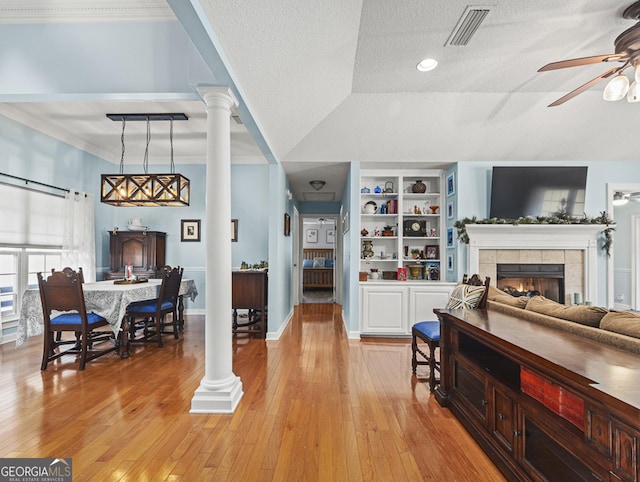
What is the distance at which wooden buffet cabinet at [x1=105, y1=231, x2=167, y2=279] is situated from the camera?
5.85 meters

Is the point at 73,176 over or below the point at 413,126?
below

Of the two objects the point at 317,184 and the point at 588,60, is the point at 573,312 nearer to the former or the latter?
the point at 588,60

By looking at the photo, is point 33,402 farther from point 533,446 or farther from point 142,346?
point 533,446

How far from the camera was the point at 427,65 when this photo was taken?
129 inches

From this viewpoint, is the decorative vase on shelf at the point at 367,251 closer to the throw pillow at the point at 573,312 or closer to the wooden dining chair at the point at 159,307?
the wooden dining chair at the point at 159,307

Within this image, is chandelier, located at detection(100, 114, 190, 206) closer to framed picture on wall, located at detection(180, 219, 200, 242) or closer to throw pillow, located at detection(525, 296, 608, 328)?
framed picture on wall, located at detection(180, 219, 200, 242)

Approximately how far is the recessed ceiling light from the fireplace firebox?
116 inches

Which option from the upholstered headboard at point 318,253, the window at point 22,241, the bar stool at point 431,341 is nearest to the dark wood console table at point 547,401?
the bar stool at point 431,341

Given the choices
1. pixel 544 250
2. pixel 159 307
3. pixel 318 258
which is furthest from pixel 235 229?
pixel 318 258

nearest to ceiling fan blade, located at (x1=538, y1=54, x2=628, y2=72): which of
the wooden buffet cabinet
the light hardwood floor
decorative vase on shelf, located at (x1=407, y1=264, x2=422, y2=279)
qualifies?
the light hardwood floor

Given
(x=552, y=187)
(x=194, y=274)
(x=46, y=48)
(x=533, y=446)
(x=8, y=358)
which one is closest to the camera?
(x=533, y=446)

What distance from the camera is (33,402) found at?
262cm

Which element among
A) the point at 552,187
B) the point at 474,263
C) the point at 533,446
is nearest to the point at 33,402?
the point at 533,446

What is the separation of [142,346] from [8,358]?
1.34 metres
